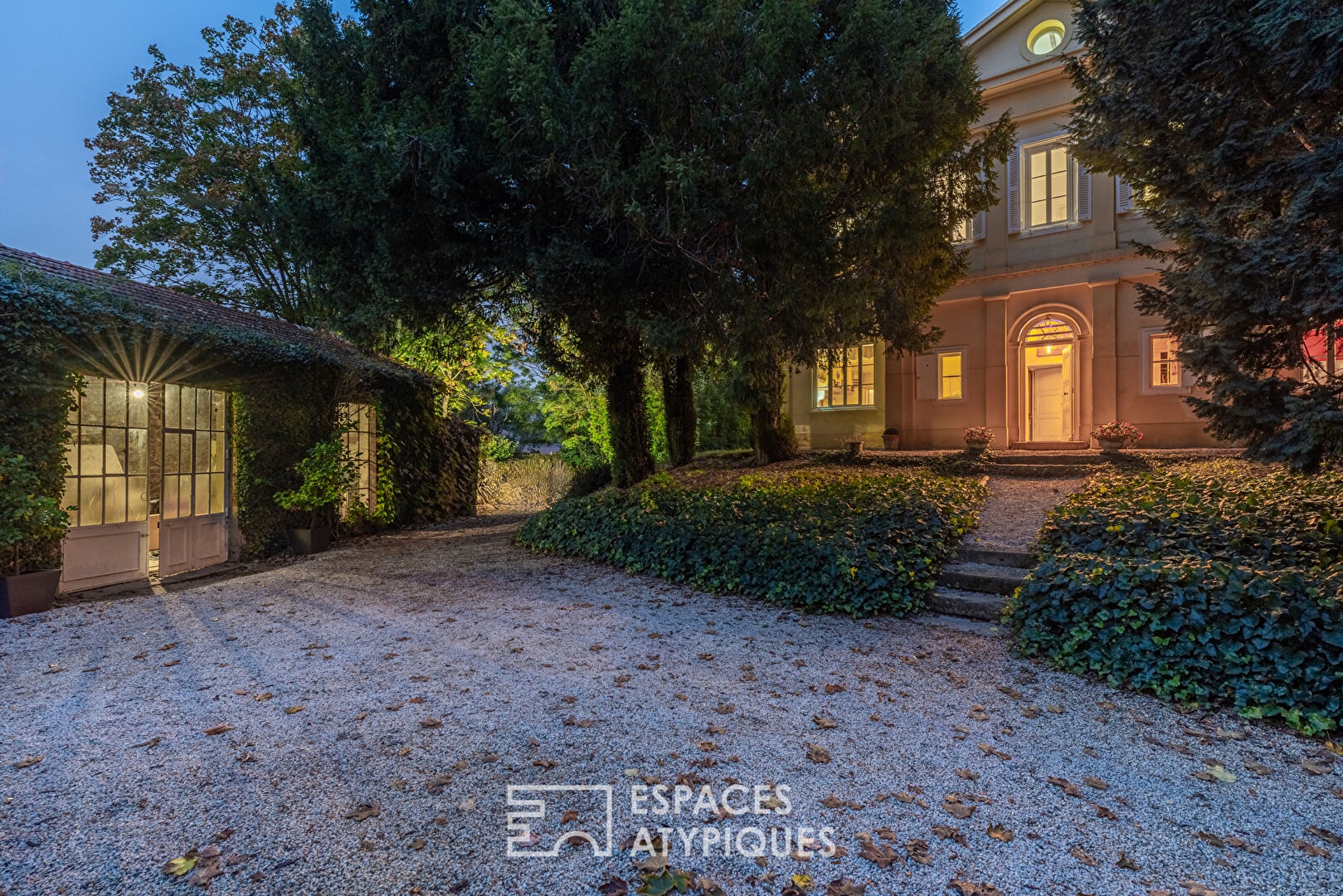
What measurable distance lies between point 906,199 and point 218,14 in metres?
161

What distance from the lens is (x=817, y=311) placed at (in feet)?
21.3

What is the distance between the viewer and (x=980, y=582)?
524 centimetres

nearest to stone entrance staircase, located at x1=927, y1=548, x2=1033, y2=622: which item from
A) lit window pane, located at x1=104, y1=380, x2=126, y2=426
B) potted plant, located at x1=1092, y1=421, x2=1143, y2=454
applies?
potted plant, located at x1=1092, y1=421, x2=1143, y2=454

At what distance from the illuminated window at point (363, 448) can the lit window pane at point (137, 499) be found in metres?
2.56

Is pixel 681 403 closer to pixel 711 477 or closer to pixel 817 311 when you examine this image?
pixel 711 477

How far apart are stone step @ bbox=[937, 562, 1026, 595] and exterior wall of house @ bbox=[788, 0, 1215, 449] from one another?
26.6 feet

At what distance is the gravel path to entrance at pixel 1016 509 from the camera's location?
6.13 metres

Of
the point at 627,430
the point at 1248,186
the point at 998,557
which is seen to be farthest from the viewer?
the point at 627,430

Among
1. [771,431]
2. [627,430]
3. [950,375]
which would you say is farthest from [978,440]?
[627,430]

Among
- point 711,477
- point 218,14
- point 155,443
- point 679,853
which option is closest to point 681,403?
point 711,477

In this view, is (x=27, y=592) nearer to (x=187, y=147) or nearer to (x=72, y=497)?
(x=72, y=497)

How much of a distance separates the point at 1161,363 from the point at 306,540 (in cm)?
1480

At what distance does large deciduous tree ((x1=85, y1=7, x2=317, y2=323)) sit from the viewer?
44.3 feet

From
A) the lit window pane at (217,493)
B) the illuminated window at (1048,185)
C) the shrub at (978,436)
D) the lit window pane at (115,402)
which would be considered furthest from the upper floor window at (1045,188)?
the lit window pane at (115,402)
